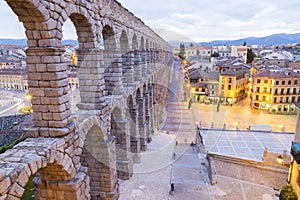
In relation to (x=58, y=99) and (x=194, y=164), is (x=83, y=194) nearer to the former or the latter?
(x=58, y=99)

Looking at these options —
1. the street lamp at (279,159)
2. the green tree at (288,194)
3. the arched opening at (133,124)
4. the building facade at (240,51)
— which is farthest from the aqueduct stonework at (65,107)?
the building facade at (240,51)

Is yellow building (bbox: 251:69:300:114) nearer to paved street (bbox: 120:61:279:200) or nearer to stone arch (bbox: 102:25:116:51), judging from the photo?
paved street (bbox: 120:61:279:200)

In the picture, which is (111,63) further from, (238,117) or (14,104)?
(14,104)

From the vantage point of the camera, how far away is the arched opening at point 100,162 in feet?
43.3

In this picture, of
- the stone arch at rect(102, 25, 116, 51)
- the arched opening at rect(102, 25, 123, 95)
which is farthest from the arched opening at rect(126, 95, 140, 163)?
the stone arch at rect(102, 25, 116, 51)

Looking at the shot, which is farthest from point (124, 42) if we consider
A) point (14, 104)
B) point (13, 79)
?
point (13, 79)

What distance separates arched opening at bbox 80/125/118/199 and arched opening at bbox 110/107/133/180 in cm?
281

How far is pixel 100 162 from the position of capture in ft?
45.1

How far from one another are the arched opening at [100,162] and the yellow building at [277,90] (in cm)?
3988

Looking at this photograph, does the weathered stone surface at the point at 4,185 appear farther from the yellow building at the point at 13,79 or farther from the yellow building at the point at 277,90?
the yellow building at the point at 13,79

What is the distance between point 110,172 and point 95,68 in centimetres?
661

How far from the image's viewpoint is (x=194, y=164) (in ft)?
69.8

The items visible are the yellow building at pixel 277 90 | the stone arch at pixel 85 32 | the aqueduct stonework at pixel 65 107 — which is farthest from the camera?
the yellow building at pixel 277 90

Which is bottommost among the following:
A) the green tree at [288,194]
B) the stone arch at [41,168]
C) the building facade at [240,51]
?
the green tree at [288,194]
